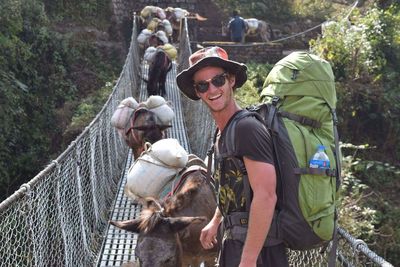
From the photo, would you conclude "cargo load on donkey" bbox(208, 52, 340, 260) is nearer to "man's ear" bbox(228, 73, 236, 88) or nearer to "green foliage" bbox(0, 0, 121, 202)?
"man's ear" bbox(228, 73, 236, 88)

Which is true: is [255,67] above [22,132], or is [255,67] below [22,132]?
above

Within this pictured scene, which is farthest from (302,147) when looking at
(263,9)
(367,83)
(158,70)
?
(263,9)

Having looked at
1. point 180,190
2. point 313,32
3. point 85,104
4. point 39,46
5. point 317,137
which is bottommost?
point 180,190

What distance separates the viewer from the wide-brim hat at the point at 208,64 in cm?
207

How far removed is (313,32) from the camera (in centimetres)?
1580

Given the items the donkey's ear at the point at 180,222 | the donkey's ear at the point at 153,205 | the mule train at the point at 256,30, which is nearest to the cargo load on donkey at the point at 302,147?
the donkey's ear at the point at 180,222

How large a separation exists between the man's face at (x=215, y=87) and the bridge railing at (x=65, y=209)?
1.08m

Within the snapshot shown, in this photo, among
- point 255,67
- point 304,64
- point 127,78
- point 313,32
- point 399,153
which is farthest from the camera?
point 313,32

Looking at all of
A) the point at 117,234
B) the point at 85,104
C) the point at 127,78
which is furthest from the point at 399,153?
the point at 117,234

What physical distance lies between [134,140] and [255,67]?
7585 mm

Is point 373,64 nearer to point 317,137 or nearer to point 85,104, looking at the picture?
point 85,104

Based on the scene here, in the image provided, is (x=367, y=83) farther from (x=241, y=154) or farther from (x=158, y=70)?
(x=241, y=154)

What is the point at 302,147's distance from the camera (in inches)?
76.5

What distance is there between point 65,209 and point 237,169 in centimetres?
239
